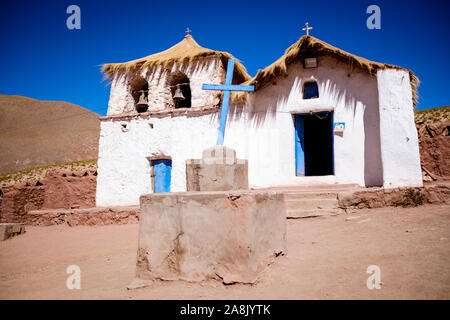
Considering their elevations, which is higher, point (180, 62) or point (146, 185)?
point (180, 62)

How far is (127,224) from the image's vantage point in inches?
325

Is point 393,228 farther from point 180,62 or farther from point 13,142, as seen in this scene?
point 13,142

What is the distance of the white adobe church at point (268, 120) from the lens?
7.59 m

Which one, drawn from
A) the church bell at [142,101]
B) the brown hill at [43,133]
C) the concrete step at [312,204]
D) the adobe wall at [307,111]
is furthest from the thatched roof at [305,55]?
the brown hill at [43,133]

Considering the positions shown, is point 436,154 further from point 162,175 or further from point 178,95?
point 162,175

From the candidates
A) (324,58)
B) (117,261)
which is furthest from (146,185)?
(324,58)

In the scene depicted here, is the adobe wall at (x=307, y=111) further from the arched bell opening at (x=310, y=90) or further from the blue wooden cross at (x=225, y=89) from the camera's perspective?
the blue wooden cross at (x=225, y=89)

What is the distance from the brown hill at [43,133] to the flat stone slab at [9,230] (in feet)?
135

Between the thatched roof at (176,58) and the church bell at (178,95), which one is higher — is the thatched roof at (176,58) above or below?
above

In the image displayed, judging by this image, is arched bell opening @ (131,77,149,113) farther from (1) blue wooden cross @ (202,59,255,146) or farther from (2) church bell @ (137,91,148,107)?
(1) blue wooden cross @ (202,59,255,146)

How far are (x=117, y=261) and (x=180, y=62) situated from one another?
26.6 ft

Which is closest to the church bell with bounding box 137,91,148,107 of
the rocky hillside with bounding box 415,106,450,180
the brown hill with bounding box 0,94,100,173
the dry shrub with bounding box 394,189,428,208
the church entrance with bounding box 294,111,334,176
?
the church entrance with bounding box 294,111,334,176

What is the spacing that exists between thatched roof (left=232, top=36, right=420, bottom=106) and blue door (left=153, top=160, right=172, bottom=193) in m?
3.45

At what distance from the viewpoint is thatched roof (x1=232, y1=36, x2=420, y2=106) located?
26.4 ft
